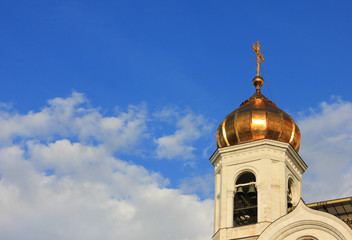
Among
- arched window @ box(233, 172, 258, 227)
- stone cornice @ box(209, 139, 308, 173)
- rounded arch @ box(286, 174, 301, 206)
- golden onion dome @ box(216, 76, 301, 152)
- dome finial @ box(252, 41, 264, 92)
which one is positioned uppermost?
dome finial @ box(252, 41, 264, 92)

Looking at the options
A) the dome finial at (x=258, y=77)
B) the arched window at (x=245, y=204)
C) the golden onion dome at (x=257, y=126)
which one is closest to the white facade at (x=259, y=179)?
the arched window at (x=245, y=204)

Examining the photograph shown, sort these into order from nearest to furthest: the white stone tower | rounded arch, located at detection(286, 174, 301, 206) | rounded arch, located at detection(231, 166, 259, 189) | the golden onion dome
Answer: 1. the white stone tower
2. rounded arch, located at detection(231, 166, 259, 189)
3. rounded arch, located at detection(286, 174, 301, 206)
4. the golden onion dome

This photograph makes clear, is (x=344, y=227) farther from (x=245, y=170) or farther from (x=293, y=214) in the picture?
(x=245, y=170)

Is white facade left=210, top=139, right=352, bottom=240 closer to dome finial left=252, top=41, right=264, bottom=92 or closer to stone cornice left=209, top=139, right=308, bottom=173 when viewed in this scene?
stone cornice left=209, top=139, right=308, bottom=173

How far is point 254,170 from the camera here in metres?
32.9

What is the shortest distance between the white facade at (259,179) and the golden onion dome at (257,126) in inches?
19.7

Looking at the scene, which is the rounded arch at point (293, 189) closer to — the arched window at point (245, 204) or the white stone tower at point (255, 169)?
the white stone tower at point (255, 169)

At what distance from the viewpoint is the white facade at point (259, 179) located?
3144 cm

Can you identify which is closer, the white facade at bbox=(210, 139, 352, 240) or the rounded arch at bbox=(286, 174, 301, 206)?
the white facade at bbox=(210, 139, 352, 240)

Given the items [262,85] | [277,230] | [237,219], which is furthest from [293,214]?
[262,85]

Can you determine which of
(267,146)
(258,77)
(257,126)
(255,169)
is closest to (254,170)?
(255,169)

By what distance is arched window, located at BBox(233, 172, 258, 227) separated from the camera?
32531mm

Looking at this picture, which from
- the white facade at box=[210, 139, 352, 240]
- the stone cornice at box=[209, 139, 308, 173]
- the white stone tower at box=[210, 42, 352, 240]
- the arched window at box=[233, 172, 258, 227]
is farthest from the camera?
the stone cornice at box=[209, 139, 308, 173]

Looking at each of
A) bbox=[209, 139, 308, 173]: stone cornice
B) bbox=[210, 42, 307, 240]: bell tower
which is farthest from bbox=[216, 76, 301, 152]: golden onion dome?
bbox=[209, 139, 308, 173]: stone cornice
